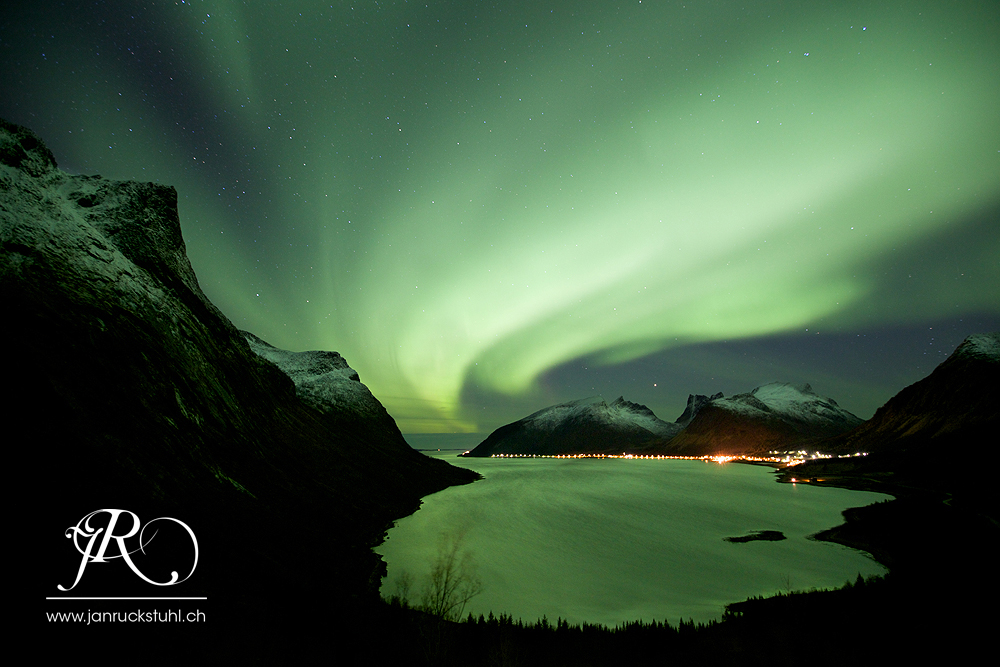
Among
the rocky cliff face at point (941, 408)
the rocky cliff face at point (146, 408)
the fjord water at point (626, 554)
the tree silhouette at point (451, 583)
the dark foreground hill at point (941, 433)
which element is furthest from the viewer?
the rocky cliff face at point (941, 408)

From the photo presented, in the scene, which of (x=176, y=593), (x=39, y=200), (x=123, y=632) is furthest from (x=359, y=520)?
(x=39, y=200)

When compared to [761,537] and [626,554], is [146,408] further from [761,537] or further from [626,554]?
[761,537]

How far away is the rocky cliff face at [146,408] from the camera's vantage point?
1196 centimetres

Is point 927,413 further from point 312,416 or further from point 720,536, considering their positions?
point 312,416

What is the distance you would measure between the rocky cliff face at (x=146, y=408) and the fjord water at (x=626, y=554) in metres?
5.01

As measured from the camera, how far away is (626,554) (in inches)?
955

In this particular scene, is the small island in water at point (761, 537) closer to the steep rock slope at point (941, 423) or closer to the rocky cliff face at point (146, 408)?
the rocky cliff face at point (146, 408)

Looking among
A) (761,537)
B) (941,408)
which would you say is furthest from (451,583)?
(941,408)

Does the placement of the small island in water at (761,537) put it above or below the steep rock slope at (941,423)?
below

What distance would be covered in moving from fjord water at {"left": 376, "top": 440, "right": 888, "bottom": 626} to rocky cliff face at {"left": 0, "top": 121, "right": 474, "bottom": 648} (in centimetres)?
501

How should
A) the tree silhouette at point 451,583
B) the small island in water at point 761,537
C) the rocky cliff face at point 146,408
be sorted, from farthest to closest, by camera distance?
the small island in water at point 761,537 < the tree silhouette at point 451,583 < the rocky cliff face at point 146,408

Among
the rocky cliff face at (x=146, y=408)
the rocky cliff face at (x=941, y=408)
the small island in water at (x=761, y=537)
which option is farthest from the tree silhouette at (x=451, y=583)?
the rocky cliff face at (x=941, y=408)

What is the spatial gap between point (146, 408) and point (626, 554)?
27.1 metres

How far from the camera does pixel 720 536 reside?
28.1m
